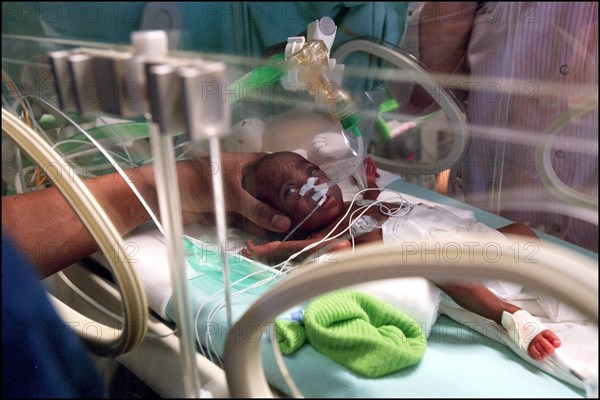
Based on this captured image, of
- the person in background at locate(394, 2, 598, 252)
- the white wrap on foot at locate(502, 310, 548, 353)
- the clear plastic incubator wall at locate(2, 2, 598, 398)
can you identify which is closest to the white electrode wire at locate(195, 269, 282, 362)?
the clear plastic incubator wall at locate(2, 2, 598, 398)

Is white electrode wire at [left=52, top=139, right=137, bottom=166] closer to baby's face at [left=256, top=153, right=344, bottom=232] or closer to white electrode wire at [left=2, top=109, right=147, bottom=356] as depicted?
white electrode wire at [left=2, top=109, right=147, bottom=356]

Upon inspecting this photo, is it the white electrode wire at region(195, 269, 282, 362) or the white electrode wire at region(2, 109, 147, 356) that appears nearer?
the white electrode wire at region(2, 109, 147, 356)

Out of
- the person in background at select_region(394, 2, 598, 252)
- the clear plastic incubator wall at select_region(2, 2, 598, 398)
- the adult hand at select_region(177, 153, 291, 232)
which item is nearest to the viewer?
the clear plastic incubator wall at select_region(2, 2, 598, 398)

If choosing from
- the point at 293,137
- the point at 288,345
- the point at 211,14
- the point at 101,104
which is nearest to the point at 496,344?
the point at 288,345

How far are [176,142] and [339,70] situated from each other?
70cm

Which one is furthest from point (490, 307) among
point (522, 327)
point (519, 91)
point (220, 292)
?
point (519, 91)

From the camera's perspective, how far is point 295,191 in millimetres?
1197

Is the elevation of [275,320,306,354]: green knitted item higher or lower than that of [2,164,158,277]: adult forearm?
lower

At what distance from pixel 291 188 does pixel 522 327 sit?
1.79 feet

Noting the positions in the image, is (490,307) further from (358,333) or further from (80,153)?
(80,153)

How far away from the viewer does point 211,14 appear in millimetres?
1407

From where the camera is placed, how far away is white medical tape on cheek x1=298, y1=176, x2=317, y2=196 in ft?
3.92

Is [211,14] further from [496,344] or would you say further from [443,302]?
[496,344]

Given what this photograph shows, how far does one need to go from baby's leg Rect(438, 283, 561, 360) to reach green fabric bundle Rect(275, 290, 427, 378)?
0.35 feet
